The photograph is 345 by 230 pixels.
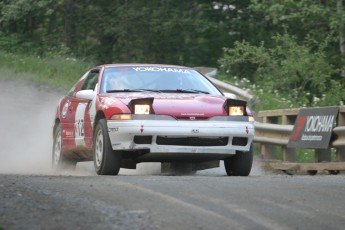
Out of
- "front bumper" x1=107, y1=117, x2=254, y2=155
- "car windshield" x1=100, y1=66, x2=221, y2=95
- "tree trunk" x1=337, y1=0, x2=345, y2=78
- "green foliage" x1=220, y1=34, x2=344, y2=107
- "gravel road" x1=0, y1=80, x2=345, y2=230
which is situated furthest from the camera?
"tree trunk" x1=337, y1=0, x2=345, y2=78

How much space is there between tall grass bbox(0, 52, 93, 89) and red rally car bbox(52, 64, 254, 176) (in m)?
13.1

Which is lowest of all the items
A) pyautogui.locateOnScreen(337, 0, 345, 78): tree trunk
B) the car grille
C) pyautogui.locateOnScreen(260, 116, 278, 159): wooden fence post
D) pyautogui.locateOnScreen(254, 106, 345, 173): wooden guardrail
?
pyautogui.locateOnScreen(260, 116, 278, 159): wooden fence post

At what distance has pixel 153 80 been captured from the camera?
12.6m

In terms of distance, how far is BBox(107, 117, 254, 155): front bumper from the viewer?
1139cm

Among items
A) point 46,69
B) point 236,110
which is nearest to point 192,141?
point 236,110

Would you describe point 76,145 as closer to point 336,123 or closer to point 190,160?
point 190,160

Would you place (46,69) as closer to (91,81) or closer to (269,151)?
(269,151)

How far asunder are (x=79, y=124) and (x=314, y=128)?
344 centimetres

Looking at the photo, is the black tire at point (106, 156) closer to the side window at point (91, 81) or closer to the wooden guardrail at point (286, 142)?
the side window at point (91, 81)

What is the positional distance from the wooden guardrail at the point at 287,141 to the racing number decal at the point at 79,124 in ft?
10.0

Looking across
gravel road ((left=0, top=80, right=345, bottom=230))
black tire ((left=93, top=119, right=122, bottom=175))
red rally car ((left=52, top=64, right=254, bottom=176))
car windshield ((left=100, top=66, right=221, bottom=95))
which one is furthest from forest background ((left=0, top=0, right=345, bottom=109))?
gravel road ((left=0, top=80, right=345, bottom=230))

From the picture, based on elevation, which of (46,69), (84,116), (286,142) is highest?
(46,69)

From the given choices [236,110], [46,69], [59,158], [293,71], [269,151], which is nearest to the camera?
[236,110]

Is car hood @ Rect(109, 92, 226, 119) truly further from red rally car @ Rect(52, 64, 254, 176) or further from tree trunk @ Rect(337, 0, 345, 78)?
tree trunk @ Rect(337, 0, 345, 78)
